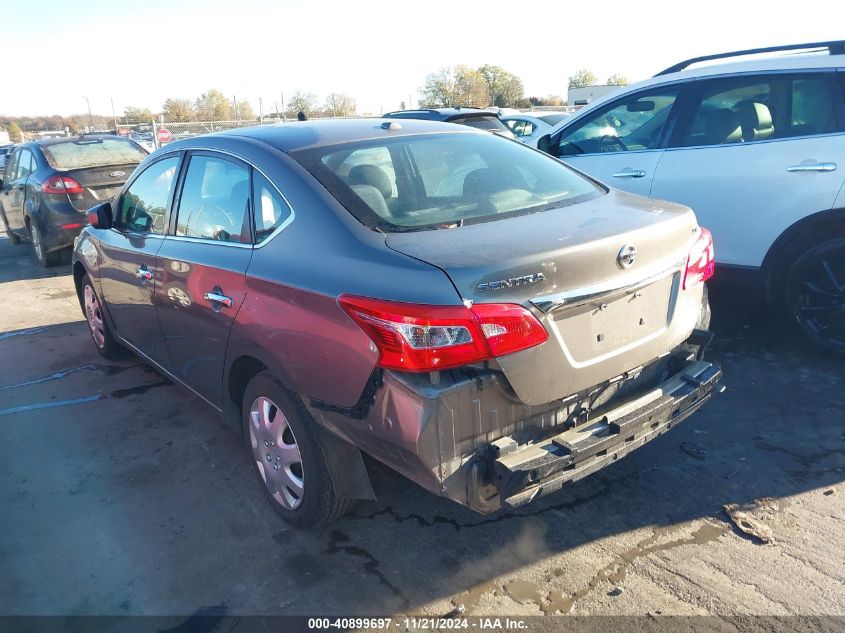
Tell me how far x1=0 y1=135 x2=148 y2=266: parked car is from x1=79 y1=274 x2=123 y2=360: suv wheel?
3.77m

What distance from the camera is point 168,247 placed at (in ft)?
12.0

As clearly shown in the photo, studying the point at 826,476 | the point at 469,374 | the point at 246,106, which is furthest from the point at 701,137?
the point at 246,106

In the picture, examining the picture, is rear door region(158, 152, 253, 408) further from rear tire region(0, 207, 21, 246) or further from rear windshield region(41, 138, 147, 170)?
rear tire region(0, 207, 21, 246)

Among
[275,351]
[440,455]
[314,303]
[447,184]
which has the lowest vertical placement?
[440,455]

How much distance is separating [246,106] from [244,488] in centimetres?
4971

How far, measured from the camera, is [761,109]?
4.59 meters

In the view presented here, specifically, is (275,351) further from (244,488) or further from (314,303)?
(244,488)

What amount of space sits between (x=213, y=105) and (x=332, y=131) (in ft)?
184

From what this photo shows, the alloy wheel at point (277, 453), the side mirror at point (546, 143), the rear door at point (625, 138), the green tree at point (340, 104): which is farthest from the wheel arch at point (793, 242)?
the green tree at point (340, 104)

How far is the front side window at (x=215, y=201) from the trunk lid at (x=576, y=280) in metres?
0.97

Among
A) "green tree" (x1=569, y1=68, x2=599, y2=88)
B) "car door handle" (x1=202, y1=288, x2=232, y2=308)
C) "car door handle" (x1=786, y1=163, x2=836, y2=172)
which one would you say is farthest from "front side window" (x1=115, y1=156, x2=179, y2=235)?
"green tree" (x1=569, y1=68, x2=599, y2=88)

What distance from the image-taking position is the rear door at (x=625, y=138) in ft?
16.6

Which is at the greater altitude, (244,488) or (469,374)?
(469,374)

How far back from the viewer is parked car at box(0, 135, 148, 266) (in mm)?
8602
